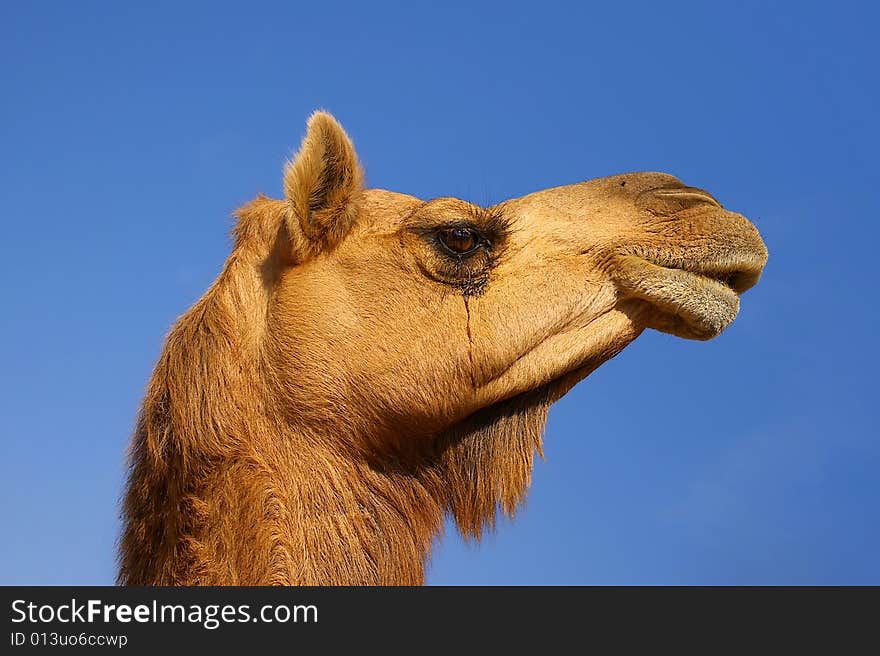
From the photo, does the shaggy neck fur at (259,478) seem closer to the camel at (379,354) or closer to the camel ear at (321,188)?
the camel at (379,354)

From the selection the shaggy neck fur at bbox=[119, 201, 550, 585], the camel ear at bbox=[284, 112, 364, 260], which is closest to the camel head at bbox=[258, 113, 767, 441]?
the camel ear at bbox=[284, 112, 364, 260]

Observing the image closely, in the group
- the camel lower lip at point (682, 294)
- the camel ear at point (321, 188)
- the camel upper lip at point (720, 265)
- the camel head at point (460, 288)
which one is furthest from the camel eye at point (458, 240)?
the camel upper lip at point (720, 265)

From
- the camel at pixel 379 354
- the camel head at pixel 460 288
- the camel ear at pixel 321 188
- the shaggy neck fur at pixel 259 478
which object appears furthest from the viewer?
the camel ear at pixel 321 188

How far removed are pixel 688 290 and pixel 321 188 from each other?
6.20ft

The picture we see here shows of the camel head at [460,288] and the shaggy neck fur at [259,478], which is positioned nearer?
the shaggy neck fur at [259,478]

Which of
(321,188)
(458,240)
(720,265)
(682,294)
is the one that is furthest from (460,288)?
(720,265)

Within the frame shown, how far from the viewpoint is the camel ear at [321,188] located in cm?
584

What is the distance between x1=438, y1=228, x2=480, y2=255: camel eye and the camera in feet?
19.2

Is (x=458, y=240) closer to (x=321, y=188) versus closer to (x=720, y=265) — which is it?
(x=321, y=188)

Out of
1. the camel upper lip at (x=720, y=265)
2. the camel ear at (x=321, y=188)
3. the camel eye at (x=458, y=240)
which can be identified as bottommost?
the camel upper lip at (x=720, y=265)

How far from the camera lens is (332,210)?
19.4ft

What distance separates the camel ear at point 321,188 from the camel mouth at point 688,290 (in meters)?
1.40

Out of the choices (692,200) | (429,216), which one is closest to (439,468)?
(429,216)

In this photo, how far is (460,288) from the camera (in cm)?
577
